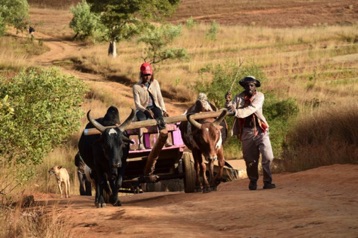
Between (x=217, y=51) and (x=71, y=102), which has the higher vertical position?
(x=71, y=102)

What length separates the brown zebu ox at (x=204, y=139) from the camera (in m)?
13.9

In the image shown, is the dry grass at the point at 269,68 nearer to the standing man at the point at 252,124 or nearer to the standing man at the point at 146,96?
the standing man at the point at 146,96

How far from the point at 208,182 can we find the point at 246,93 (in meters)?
1.62

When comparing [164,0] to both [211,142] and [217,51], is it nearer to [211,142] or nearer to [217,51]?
[217,51]

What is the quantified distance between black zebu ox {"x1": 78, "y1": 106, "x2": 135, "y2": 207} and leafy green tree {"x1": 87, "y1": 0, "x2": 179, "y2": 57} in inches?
1368

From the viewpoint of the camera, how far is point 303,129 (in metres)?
20.4

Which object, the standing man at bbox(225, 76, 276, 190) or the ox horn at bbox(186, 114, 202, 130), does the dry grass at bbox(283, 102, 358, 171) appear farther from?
the ox horn at bbox(186, 114, 202, 130)

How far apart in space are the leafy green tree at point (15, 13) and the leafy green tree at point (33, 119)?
3790 centimetres

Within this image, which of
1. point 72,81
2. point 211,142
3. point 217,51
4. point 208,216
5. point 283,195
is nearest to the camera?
point 208,216

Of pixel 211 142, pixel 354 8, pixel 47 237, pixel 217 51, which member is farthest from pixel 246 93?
pixel 354 8

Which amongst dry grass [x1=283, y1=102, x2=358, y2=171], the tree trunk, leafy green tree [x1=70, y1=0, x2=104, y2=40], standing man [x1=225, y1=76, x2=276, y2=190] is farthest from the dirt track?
leafy green tree [x1=70, y1=0, x2=104, y2=40]

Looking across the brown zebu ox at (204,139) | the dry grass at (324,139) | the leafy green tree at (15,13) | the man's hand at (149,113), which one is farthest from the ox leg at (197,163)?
the leafy green tree at (15,13)

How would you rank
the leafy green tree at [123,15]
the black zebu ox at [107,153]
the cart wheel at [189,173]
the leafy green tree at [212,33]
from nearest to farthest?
the black zebu ox at [107,153], the cart wheel at [189,173], the leafy green tree at [123,15], the leafy green tree at [212,33]

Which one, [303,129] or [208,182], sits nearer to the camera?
[208,182]
